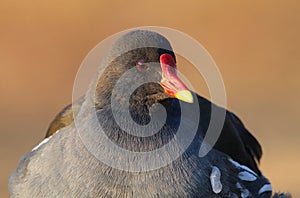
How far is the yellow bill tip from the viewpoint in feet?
22.2

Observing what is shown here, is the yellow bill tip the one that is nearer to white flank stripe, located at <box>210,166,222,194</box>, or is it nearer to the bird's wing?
white flank stripe, located at <box>210,166,222,194</box>

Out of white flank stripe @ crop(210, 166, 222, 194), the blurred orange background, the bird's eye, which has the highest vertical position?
the bird's eye

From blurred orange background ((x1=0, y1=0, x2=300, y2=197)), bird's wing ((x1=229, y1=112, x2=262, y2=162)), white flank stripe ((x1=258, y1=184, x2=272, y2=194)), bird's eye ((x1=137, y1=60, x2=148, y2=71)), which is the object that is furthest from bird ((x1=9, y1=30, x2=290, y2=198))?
blurred orange background ((x1=0, y1=0, x2=300, y2=197))

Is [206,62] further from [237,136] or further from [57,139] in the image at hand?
[57,139]

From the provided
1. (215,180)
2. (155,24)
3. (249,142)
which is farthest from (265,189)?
(155,24)

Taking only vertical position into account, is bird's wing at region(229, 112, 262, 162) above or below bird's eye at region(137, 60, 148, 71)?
below

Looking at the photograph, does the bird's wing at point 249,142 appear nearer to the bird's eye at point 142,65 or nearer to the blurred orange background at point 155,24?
the bird's eye at point 142,65

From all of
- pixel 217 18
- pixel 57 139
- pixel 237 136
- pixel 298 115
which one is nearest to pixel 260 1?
pixel 217 18

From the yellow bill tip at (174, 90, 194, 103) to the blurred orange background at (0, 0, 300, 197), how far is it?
8297mm

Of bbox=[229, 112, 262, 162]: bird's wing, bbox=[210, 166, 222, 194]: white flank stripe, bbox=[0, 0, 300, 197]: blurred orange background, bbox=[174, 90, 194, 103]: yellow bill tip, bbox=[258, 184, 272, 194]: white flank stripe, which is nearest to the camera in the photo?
bbox=[174, 90, 194, 103]: yellow bill tip

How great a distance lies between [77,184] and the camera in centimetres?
689

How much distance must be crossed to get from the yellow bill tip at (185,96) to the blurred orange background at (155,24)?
8297 mm

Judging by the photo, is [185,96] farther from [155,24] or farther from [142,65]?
[155,24]

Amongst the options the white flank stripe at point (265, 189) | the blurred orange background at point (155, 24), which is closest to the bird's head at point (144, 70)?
the white flank stripe at point (265, 189)
